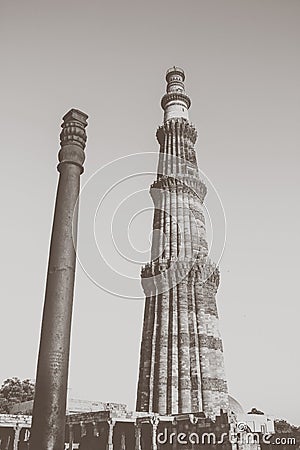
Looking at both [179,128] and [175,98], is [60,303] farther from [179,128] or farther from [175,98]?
[175,98]

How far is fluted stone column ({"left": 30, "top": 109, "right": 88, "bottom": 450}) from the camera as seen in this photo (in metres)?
6.34

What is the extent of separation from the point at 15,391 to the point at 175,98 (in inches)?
1119

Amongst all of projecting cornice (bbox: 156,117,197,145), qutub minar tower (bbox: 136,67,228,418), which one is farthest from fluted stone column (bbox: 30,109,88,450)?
projecting cornice (bbox: 156,117,197,145)

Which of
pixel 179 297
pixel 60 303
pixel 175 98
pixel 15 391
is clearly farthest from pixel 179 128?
pixel 60 303

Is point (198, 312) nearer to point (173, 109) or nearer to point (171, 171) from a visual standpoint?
point (171, 171)

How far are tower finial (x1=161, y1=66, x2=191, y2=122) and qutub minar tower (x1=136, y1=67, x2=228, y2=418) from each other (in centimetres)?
9

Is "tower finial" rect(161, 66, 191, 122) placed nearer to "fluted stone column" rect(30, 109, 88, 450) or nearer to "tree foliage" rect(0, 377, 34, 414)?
"tree foliage" rect(0, 377, 34, 414)

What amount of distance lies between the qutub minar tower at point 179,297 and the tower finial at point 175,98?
86 millimetres

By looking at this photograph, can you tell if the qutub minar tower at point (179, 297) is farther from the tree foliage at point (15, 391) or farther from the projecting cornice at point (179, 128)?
the tree foliage at point (15, 391)

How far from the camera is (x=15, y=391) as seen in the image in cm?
4503

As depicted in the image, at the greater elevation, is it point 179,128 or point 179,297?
point 179,128

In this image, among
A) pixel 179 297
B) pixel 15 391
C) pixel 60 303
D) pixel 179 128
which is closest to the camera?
pixel 60 303

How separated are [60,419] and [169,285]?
1016 inches

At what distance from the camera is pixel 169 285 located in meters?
32.1
